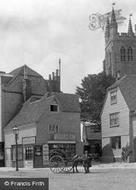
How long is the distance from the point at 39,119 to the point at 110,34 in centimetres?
10425

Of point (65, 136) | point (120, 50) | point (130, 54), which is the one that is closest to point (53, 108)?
point (65, 136)

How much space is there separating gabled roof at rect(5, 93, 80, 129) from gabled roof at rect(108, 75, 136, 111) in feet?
19.8

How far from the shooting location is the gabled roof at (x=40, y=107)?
2320 inches

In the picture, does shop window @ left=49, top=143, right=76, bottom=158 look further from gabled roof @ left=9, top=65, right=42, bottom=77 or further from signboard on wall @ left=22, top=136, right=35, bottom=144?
gabled roof @ left=9, top=65, right=42, bottom=77

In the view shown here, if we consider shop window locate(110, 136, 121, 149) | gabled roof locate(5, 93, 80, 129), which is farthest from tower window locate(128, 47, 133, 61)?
shop window locate(110, 136, 121, 149)

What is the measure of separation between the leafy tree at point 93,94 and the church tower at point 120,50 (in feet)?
225

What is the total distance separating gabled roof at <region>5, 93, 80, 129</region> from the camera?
58919 mm

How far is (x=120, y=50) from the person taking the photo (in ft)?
509

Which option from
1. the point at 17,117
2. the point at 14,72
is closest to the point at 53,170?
the point at 17,117

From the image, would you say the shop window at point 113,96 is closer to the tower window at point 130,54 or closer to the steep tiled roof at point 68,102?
the steep tiled roof at point 68,102

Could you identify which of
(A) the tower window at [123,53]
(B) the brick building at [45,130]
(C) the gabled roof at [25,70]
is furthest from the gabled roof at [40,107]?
(A) the tower window at [123,53]

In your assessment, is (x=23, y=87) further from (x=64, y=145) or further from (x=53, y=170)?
(x=53, y=170)

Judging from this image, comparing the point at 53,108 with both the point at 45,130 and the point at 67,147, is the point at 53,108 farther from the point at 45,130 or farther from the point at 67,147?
the point at 67,147

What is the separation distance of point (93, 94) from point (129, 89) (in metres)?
20.7
